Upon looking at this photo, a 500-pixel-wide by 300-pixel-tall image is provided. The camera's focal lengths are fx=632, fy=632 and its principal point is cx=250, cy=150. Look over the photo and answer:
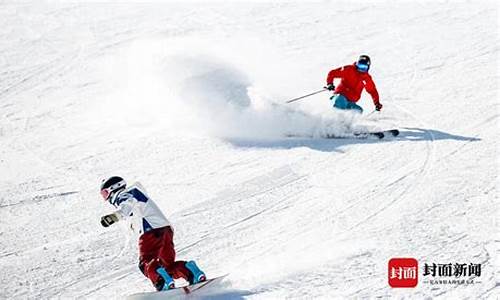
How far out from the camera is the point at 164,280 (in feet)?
19.7

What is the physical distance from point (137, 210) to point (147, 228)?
20 cm

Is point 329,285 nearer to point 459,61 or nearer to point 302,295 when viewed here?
point 302,295

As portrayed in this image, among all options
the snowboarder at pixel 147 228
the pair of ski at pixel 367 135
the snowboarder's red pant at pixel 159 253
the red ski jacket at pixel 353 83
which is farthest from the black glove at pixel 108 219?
the red ski jacket at pixel 353 83

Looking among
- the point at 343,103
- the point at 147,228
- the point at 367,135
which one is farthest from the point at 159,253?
the point at 343,103

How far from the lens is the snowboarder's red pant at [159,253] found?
243 inches

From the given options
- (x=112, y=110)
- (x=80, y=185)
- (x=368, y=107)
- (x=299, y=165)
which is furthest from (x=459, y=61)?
(x=80, y=185)

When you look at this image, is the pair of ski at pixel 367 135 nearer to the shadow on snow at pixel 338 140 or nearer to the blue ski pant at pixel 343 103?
the shadow on snow at pixel 338 140

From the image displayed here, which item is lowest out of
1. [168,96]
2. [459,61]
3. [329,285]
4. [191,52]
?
[329,285]

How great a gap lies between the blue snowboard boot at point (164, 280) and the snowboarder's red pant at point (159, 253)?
96mm

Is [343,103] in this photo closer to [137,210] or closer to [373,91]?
[373,91]

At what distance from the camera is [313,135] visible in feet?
34.7

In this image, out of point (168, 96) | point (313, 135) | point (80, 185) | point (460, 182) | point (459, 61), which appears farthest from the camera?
point (459, 61)

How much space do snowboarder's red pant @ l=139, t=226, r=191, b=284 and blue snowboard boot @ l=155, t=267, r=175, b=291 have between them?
0.10m

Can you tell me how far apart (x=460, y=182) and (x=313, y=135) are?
2917mm
